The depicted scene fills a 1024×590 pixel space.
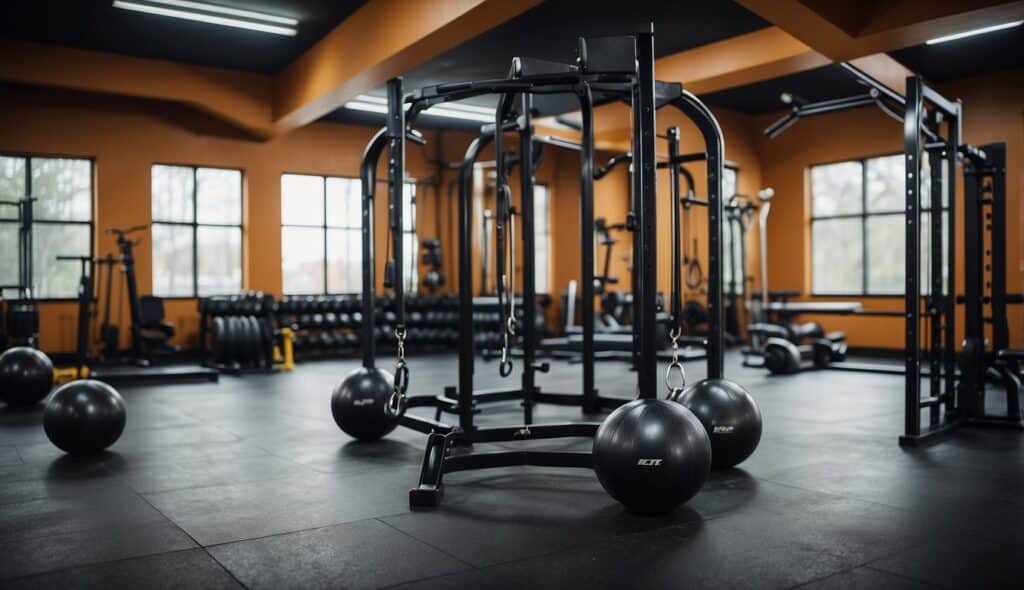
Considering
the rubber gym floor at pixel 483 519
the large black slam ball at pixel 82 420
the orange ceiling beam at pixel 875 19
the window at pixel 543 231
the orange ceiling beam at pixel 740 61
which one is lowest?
the rubber gym floor at pixel 483 519

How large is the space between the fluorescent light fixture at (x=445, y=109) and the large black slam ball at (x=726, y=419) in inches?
265

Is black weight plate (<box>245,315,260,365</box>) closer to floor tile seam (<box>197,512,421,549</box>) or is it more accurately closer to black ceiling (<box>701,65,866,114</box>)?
floor tile seam (<box>197,512,421,549</box>)

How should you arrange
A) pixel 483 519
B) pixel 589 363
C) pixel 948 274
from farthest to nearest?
pixel 589 363
pixel 948 274
pixel 483 519

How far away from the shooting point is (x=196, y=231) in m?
9.48

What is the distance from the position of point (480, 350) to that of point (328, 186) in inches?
115

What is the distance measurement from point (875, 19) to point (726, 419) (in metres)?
3.95

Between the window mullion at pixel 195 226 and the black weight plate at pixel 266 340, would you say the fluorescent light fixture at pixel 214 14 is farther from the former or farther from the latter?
the black weight plate at pixel 266 340

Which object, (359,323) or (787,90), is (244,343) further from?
(787,90)

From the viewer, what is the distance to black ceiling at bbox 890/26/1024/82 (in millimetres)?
7699

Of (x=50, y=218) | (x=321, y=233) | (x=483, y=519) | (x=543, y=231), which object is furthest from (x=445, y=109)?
(x=483, y=519)

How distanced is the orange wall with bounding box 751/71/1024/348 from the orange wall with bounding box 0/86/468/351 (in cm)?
520

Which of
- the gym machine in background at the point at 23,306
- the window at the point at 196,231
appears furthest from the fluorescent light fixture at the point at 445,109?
the gym machine in background at the point at 23,306

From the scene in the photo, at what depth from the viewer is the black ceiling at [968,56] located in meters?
7.70

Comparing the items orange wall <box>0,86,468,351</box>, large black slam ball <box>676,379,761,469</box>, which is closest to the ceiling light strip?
orange wall <box>0,86,468,351</box>
